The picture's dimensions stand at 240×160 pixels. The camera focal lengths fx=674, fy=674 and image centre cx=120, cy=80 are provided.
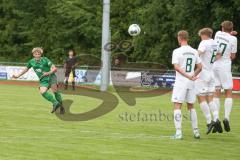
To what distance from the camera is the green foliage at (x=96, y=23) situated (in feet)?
154

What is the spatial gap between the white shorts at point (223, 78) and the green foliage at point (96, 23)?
2879 centimetres

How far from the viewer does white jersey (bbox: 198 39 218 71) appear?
48.1 feet

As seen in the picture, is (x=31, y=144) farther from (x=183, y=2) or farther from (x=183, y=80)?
(x=183, y=2)

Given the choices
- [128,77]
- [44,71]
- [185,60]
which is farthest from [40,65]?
[128,77]

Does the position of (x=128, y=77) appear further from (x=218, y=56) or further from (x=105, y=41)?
(x=218, y=56)

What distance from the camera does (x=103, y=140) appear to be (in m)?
13.3

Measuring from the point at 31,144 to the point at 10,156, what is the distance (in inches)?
62.1

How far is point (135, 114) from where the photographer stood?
20328mm

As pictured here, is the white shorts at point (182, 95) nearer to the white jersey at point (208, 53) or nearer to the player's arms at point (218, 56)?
the white jersey at point (208, 53)

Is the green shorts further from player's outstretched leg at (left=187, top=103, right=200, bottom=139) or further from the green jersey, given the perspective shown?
player's outstretched leg at (left=187, top=103, right=200, bottom=139)

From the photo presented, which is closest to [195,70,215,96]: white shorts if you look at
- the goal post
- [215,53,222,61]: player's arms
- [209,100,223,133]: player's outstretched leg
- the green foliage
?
[209,100,223,133]: player's outstretched leg

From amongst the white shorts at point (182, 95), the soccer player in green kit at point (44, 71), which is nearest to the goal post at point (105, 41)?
the soccer player in green kit at point (44, 71)

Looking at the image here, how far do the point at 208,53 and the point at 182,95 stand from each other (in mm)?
1665

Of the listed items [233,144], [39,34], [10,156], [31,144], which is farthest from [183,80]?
[39,34]
